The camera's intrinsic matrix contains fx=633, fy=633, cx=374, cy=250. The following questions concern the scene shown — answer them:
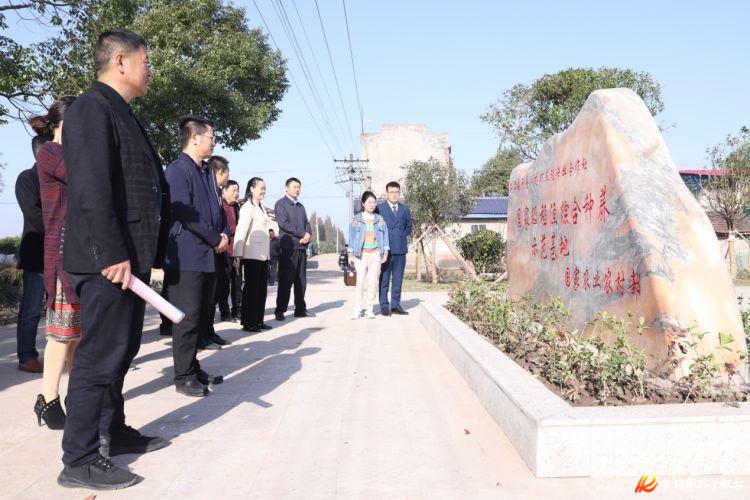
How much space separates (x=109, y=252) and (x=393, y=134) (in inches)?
1479

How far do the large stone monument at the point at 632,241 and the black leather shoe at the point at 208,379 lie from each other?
2.97 metres

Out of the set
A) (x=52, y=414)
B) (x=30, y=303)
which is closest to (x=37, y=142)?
(x=30, y=303)

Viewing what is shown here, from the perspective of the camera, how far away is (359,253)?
849 centimetres

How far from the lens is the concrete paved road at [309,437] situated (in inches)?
109

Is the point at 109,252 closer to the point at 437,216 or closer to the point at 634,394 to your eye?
the point at 634,394

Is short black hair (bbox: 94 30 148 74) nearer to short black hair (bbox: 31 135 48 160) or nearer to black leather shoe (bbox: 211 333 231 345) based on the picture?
short black hair (bbox: 31 135 48 160)

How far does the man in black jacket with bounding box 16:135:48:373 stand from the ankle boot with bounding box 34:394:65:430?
1.41 m

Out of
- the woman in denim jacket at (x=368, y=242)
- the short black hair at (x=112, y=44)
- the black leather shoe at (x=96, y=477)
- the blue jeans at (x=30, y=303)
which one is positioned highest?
the short black hair at (x=112, y=44)

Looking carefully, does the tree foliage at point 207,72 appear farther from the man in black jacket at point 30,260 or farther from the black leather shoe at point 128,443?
the black leather shoe at point 128,443

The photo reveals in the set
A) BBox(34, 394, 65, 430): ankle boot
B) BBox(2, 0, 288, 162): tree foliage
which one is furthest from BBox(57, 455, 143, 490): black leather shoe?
BBox(2, 0, 288, 162): tree foliage

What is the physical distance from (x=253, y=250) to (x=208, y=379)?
2964mm

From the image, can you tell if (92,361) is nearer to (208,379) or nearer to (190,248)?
(190,248)

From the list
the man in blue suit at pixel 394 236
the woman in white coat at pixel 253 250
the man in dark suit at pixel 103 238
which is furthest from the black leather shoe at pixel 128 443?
the man in blue suit at pixel 394 236

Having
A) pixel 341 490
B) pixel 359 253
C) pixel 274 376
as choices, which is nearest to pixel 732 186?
pixel 359 253
